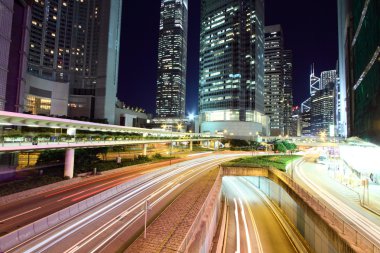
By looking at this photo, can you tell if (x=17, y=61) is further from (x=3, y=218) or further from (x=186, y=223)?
(x=186, y=223)

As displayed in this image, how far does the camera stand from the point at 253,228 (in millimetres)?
25031

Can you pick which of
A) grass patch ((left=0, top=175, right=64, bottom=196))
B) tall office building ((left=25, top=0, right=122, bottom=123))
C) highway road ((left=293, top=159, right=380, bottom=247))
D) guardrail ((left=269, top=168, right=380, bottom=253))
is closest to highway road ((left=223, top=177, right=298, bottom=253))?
guardrail ((left=269, top=168, right=380, bottom=253))

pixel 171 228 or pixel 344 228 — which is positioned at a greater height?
pixel 344 228

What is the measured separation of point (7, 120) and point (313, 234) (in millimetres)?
33777

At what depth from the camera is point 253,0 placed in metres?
135

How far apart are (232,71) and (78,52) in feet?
294

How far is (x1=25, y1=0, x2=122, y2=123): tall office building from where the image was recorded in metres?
105

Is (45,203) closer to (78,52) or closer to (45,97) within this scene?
(45,97)

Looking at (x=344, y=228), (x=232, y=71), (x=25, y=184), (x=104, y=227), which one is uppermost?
(x=232, y=71)

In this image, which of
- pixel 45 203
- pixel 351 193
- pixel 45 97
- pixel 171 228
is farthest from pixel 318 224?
pixel 45 97

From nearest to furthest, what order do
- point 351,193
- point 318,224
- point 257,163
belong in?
point 318,224, point 351,193, point 257,163

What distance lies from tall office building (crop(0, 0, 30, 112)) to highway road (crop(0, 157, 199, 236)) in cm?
3751

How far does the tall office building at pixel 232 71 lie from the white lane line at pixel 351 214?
97738mm

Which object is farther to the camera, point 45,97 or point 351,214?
point 45,97
